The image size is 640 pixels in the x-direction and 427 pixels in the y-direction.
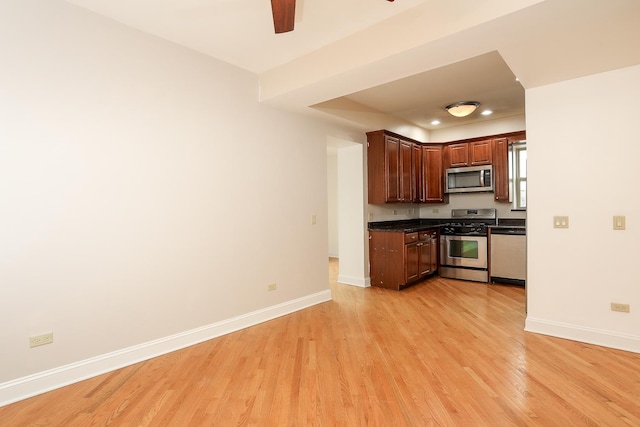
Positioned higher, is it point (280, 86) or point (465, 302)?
point (280, 86)

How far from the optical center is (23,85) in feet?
7.18

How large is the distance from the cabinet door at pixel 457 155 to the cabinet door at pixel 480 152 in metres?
0.09

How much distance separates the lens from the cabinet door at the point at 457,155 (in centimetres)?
589

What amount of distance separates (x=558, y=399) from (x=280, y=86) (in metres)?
3.45

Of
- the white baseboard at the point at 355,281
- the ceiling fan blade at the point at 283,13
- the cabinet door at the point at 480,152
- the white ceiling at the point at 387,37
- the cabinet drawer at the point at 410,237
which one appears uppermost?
the white ceiling at the point at 387,37

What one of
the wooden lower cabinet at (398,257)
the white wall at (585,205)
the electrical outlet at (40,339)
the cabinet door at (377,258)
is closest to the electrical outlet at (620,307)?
the white wall at (585,205)

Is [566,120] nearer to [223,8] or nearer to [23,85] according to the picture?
[223,8]

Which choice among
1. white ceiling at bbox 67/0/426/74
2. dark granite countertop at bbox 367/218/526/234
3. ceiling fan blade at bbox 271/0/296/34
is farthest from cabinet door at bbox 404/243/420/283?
ceiling fan blade at bbox 271/0/296/34

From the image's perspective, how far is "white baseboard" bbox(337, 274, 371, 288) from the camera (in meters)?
5.14

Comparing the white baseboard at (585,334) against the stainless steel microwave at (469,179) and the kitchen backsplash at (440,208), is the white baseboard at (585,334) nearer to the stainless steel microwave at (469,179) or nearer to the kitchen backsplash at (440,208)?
the kitchen backsplash at (440,208)

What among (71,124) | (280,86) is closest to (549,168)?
(280,86)

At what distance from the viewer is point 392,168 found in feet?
17.0

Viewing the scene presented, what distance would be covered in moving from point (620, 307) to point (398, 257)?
2.49 metres

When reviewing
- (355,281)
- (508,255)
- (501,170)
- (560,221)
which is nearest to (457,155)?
(501,170)
